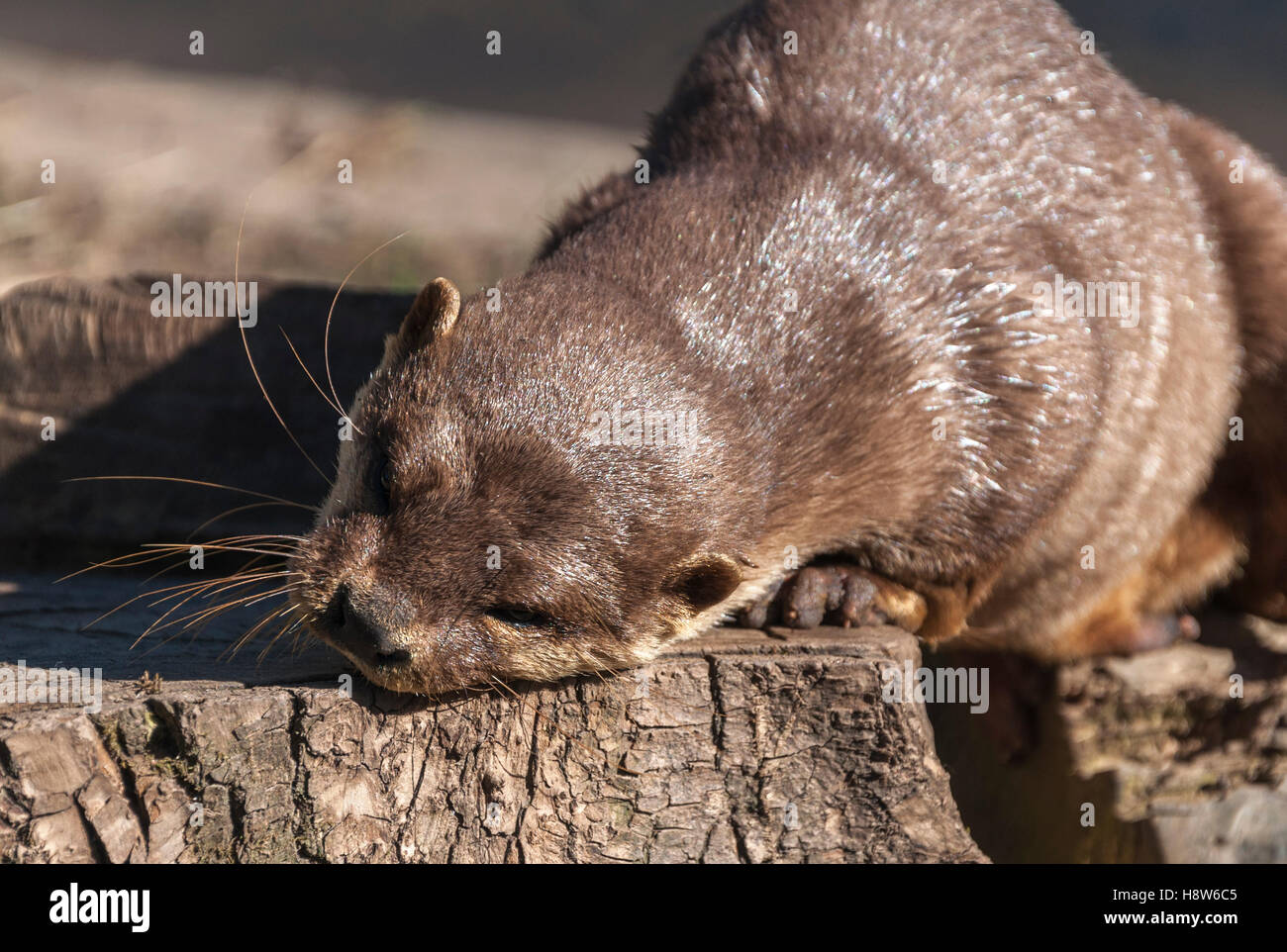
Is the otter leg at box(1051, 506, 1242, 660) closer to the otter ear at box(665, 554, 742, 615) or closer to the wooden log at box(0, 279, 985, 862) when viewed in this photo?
the wooden log at box(0, 279, 985, 862)

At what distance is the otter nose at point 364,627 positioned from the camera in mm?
2320

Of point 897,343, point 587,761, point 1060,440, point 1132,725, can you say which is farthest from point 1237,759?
point 587,761

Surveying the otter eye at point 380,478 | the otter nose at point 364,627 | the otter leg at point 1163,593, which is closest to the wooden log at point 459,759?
the otter nose at point 364,627

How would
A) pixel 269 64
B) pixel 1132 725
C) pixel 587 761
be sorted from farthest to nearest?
1. pixel 269 64
2. pixel 1132 725
3. pixel 587 761

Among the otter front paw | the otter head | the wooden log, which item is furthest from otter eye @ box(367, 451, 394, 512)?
the otter front paw

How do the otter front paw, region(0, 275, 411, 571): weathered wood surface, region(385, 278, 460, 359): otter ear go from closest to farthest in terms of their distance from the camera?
region(385, 278, 460, 359): otter ear < the otter front paw < region(0, 275, 411, 571): weathered wood surface

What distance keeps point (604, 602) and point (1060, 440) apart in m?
1.24

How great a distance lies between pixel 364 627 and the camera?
233 cm

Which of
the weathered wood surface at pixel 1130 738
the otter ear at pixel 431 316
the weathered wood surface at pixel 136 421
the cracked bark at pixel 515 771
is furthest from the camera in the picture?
the weathered wood surface at pixel 1130 738

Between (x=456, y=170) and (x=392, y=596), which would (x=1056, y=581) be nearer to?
(x=392, y=596)

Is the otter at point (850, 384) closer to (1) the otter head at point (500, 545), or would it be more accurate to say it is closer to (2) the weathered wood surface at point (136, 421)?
(1) the otter head at point (500, 545)

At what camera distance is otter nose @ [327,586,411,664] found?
2.32 metres

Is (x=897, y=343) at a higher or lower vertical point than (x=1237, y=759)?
higher

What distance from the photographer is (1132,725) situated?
13.1 feet
